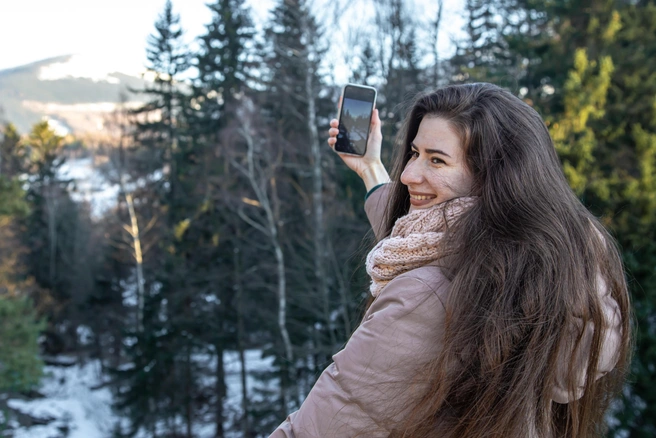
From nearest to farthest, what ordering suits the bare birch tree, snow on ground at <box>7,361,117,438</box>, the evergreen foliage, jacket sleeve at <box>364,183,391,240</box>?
1. jacket sleeve at <box>364,183,391,240</box>
2. the evergreen foliage
3. the bare birch tree
4. snow on ground at <box>7,361,117,438</box>

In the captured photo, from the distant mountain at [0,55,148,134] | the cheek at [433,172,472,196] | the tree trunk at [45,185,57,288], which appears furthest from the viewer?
the tree trunk at [45,185,57,288]

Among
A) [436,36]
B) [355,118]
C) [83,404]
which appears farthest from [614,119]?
[83,404]

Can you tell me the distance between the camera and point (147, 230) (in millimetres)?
20250

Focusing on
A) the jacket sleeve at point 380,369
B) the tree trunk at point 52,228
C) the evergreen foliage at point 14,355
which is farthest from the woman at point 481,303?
the tree trunk at point 52,228

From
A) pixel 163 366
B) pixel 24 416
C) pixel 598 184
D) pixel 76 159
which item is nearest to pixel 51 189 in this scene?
pixel 76 159

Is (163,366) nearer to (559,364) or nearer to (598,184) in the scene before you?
(598,184)

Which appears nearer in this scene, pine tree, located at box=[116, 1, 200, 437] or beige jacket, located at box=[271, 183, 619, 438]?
beige jacket, located at box=[271, 183, 619, 438]

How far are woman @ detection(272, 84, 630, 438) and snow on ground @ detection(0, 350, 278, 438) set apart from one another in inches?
624

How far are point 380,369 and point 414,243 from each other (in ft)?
1.01

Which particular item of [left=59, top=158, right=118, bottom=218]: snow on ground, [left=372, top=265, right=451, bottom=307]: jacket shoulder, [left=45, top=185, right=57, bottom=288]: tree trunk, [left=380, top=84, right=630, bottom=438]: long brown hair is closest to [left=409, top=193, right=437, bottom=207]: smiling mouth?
[left=380, top=84, right=630, bottom=438]: long brown hair

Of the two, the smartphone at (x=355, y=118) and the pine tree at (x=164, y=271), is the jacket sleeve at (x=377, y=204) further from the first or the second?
the pine tree at (x=164, y=271)

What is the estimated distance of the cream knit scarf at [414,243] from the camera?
4.26 feet

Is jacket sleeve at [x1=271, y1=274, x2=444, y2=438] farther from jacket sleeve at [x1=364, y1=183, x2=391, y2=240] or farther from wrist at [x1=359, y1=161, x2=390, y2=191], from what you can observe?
wrist at [x1=359, y1=161, x2=390, y2=191]

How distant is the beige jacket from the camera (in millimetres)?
1162
